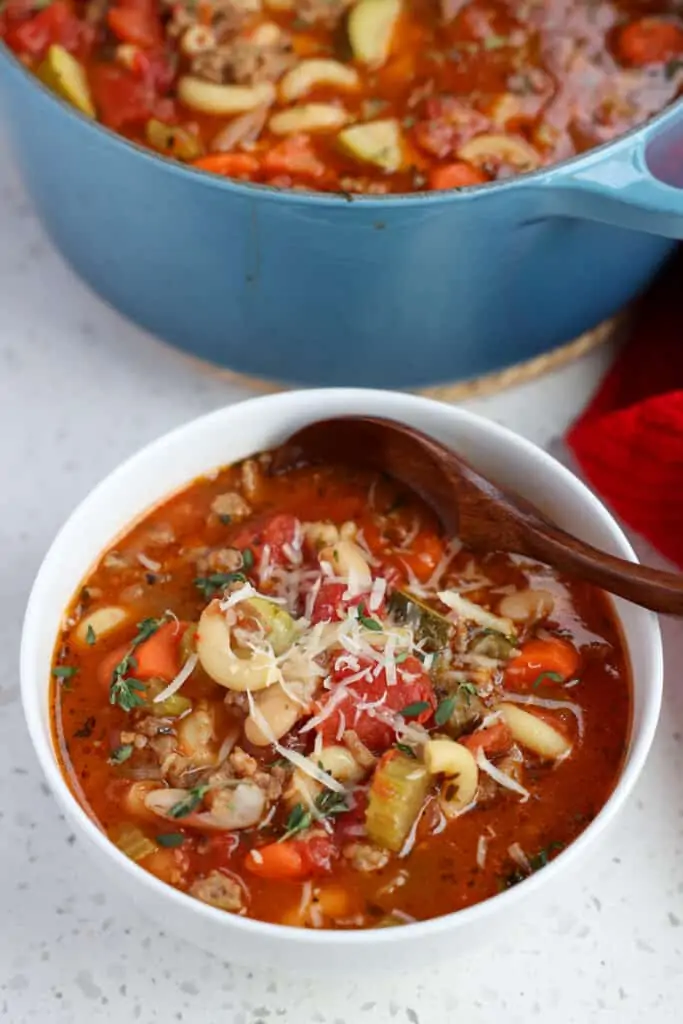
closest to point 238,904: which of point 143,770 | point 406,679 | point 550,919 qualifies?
point 143,770

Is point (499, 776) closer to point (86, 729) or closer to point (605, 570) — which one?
point (605, 570)

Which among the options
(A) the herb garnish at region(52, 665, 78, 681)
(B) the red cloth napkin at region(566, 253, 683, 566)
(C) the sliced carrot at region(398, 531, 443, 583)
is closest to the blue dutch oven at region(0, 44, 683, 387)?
(B) the red cloth napkin at region(566, 253, 683, 566)

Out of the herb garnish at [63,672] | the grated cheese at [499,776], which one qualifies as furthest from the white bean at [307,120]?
the grated cheese at [499,776]

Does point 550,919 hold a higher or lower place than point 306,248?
lower

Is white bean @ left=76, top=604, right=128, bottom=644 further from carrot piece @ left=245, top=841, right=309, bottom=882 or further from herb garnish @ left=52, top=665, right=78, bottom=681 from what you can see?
carrot piece @ left=245, top=841, right=309, bottom=882

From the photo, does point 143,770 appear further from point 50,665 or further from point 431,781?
point 431,781

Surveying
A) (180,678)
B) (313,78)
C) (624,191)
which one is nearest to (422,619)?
(180,678)

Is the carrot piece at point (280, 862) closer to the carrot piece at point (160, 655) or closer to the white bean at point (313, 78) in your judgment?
the carrot piece at point (160, 655)
